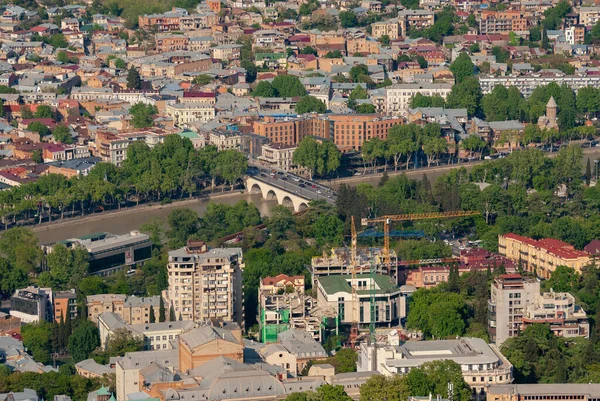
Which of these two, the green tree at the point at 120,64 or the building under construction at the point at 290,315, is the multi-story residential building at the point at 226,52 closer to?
the green tree at the point at 120,64

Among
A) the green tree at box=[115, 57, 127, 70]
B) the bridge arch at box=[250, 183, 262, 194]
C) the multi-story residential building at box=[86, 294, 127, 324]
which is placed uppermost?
the multi-story residential building at box=[86, 294, 127, 324]

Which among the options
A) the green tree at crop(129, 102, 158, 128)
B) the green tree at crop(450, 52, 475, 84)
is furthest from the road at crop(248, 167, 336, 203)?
the green tree at crop(450, 52, 475, 84)

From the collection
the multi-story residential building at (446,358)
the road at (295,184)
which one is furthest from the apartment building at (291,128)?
the multi-story residential building at (446,358)

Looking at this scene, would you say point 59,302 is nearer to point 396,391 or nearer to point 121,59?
point 396,391

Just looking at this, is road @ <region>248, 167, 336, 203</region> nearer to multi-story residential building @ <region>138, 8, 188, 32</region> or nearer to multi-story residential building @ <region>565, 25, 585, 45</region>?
multi-story residential building @ <region>138, 8, 188, 32</region>

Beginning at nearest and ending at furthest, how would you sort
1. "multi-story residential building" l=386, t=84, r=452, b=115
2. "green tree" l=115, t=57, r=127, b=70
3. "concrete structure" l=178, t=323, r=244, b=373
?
"concrete structure" l=178, t=323, r=244, b=373, "multi-story residential building" l=386, t=84, r=452, b=115, "green tree" l=115, t=57, r=127, b=70

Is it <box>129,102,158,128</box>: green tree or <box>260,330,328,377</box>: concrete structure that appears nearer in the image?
<box>260,330,328,377</box>: concrete structure

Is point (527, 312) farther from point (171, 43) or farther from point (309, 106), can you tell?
point (171, 43)
